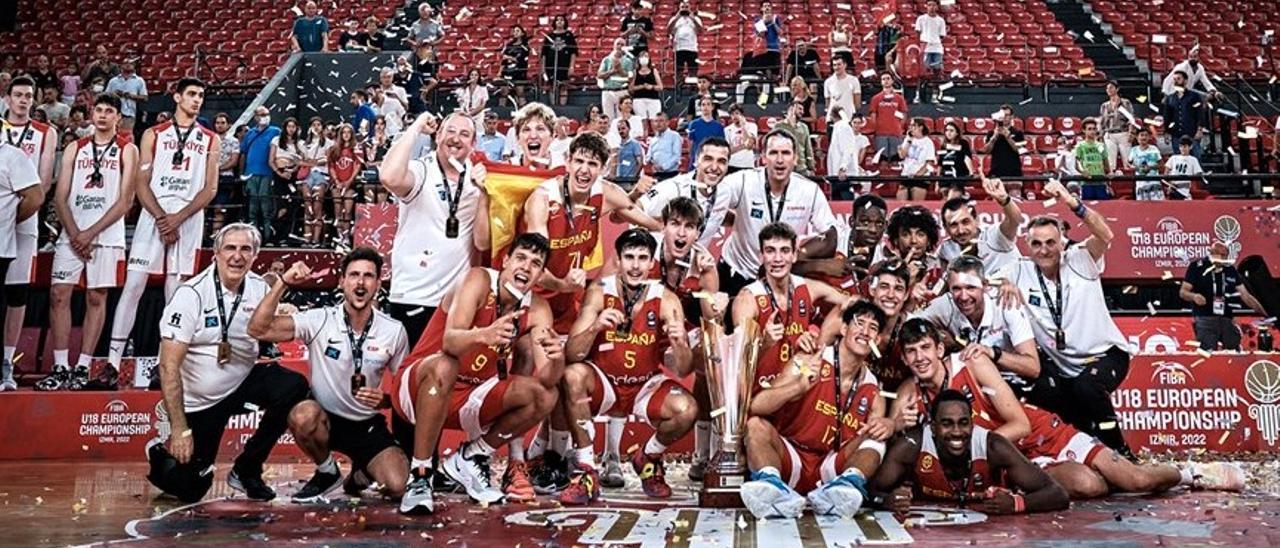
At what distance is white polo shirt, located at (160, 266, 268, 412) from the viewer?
22.0ft

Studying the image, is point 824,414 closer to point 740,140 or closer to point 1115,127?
point 740,140

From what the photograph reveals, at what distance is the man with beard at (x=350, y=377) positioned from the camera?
21.7ft

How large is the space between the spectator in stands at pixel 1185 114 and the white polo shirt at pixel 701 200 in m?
9.94

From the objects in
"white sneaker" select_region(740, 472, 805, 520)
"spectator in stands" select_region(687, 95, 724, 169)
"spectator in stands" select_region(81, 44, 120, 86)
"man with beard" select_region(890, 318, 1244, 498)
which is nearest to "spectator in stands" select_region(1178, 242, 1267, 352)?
"man with beard" select_region(890, 318, 1244, 498)

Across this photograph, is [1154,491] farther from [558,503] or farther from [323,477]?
[323,477]

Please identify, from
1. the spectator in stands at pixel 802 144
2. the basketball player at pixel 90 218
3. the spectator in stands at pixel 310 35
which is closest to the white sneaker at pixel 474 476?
the basketball player at pixel 90 218

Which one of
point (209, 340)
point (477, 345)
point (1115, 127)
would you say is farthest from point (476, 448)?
point (1115, 127)

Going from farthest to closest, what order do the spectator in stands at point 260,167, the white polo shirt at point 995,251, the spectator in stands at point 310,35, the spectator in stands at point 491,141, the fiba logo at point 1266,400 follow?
the spectator in stands at point 310,35 < the spectator in stands at point 491,141 < the spectator in stands at point 260,167 < the fiba logo at point 1266,400 < the white polo shirt at point 995,251

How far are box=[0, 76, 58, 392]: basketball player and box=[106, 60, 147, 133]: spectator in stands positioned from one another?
7774 millimetres

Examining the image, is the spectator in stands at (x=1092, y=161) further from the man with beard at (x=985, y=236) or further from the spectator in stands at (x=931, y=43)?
the man with beard at (x=985, y=236)

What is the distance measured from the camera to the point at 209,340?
678cm

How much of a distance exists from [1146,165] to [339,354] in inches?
417

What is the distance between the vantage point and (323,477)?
22.3 ft

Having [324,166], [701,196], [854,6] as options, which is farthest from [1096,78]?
[701,196]
